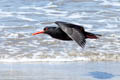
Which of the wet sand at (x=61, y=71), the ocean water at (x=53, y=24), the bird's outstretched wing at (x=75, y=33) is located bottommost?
the ocean water at (x=53, y=24)

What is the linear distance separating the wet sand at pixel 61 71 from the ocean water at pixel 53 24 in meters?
0.35

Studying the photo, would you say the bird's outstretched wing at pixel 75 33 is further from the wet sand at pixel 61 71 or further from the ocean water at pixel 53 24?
the ocean water at pixel 53 24

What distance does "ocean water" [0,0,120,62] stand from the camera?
7695mm

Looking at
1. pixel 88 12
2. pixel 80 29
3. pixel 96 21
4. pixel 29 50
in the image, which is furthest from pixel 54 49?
pixel 88 12

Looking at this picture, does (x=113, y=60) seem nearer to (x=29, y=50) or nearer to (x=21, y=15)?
(x=29, y=50)

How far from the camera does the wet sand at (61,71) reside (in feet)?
20.4

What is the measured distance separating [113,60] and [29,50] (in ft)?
5.67

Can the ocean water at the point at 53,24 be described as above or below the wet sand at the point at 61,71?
below

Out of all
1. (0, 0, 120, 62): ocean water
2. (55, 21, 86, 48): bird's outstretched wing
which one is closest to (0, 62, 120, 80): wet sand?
(0, 0, 120, 62): ocean water

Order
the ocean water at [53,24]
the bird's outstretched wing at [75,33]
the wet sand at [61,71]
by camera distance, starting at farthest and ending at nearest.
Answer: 1. the ocean water at [53,24]
2. the wet sand at [61,71]
3. the bird's outstretched wing at [75,33]

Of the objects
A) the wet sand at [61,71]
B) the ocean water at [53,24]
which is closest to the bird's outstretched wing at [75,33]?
the wet sand at [61,71]

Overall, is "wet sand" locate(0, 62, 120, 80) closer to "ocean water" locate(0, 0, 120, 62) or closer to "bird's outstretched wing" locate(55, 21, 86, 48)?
"ocean water" locate(0, 0, 120, 62)

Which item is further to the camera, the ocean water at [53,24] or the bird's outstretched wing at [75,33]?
the ocean water at [53,24]

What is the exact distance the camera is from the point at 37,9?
39.7ft
